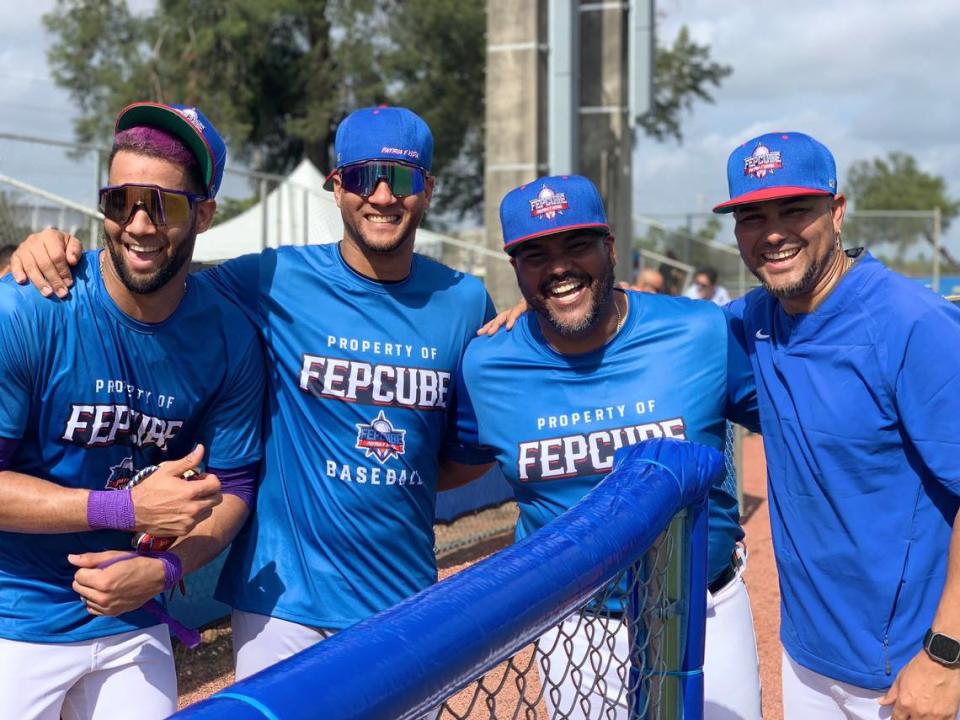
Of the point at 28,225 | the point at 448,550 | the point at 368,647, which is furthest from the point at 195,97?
the point at 368,647

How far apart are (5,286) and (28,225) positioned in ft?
29.5

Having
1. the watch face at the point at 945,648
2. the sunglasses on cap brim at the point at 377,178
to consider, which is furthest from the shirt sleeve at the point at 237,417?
the watch face at the point at 945,648

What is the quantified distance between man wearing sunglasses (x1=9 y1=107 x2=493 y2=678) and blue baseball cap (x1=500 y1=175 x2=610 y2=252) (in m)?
0.38

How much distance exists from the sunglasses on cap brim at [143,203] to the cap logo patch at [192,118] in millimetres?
191

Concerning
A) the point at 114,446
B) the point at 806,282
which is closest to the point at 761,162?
the point at 806,282

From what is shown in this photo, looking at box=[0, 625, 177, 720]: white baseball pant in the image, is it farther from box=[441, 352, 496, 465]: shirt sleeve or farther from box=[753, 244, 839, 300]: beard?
box=[753, 244, 839, 300]: beard

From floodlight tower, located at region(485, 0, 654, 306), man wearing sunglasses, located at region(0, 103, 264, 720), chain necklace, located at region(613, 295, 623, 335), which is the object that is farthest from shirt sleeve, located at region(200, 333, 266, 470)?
floodlight tower, located at region(485, 0, 654, 306)

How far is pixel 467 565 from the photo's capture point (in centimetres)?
457

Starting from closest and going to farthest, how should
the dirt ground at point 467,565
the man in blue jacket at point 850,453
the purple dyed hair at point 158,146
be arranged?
the man in blue jacket at point 850,453 < the purple dyed hair at point 158,146 < the dirt ground at point 467,565

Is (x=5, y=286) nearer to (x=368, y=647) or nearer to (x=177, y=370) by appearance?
(x=177, y=370)

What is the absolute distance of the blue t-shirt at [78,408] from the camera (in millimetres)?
2695

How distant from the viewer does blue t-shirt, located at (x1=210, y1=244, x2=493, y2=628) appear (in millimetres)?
3328

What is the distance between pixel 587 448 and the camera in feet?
10.4

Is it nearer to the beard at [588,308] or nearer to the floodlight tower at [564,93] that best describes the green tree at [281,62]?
the floodlight tower at [564,93]
